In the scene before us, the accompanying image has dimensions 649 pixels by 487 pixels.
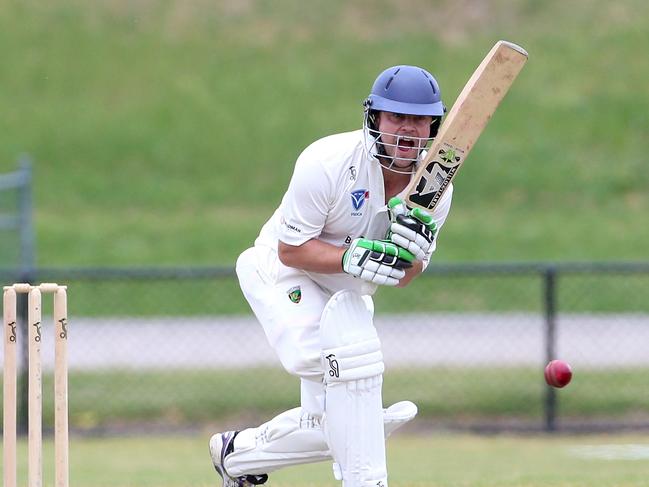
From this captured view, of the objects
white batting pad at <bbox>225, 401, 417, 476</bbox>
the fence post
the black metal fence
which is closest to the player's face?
white batting pad at <bbox>225, 401, 417, 476</bbox>

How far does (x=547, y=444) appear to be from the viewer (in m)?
7.30

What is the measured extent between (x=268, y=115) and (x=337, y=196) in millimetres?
12114

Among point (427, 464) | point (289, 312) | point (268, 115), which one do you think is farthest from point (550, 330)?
point (268, 115)

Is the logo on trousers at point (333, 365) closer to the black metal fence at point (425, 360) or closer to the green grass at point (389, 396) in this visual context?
the black metal fence at point (425, 360)

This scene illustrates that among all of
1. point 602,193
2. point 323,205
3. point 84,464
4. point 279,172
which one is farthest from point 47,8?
point 323,205

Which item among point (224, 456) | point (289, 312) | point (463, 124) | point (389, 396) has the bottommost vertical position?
point (224, 456)

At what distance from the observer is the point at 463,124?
3826 mm

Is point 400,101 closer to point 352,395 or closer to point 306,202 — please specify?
point 306,202

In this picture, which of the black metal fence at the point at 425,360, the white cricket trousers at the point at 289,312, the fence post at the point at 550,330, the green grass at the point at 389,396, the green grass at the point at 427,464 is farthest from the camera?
the green grass at the point at 389,396

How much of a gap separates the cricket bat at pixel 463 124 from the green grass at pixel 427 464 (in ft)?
5.36

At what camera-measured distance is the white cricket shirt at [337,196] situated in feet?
12.8

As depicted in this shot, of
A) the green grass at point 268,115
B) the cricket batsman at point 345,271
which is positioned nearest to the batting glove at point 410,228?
Result: the cricket batsman at point 345,271

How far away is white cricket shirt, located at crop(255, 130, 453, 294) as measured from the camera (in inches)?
154

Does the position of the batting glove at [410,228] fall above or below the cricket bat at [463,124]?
below
